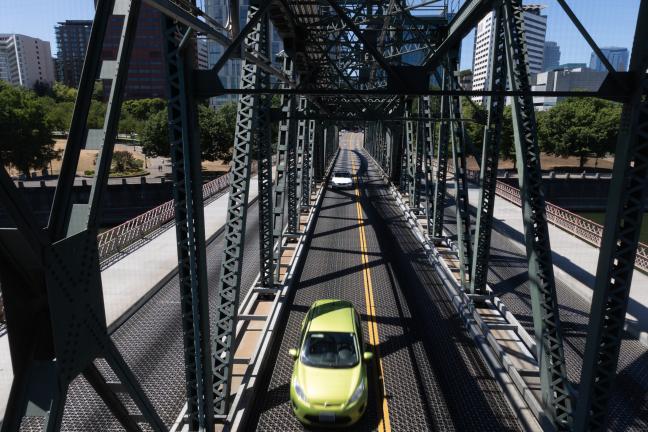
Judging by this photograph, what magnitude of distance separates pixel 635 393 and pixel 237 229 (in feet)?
29.8

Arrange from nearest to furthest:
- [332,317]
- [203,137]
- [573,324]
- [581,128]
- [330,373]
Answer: [330,373] → [332,317] → [573,324] → [203,137] → [581,128]

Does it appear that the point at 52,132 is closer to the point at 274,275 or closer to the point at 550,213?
the point at 274,275

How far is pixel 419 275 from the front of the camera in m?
15.5

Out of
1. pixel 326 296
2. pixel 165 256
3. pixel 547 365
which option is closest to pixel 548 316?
pixel 547 365

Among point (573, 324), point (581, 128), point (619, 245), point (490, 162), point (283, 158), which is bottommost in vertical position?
point (573, 324)

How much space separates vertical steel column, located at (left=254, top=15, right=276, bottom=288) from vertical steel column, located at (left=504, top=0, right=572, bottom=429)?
523cm

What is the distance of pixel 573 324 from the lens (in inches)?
474

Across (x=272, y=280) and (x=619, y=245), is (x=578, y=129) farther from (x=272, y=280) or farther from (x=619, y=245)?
(x=619, y=245)

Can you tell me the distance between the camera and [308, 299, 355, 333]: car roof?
9.18 m

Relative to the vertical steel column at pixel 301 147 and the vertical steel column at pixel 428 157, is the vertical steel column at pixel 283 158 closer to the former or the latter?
the vertical steel column at pixel 301 147

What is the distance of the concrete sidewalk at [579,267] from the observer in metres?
12.7

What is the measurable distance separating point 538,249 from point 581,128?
47.3m

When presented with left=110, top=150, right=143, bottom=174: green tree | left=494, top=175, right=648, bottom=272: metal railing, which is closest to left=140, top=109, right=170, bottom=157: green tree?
left=110, top=150, right=143, bottom=174: green tree

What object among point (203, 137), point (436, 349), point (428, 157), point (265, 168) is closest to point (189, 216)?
point (265, 168)
